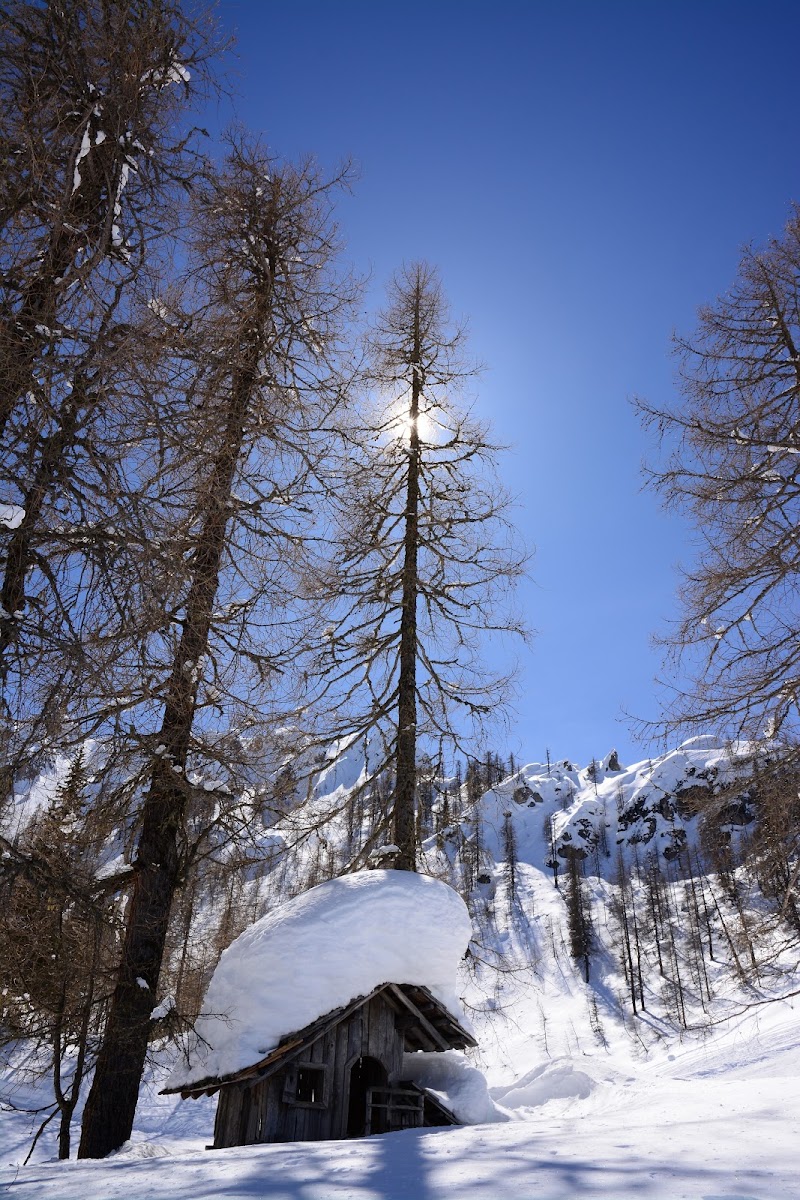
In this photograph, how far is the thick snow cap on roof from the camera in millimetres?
8531

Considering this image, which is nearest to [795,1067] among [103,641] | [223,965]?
[223,965]

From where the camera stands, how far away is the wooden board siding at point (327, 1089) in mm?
8664

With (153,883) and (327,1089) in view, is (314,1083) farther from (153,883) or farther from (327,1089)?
(153,883)

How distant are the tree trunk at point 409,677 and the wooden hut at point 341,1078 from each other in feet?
6.27

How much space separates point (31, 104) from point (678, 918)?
3166 inches

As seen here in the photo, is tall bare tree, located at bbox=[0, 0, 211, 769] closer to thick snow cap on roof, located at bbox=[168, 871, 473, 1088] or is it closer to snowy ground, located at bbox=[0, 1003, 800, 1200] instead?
snowy ground, located at bbox=[0, 1003, 800, 1200]

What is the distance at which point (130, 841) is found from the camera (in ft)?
26.5

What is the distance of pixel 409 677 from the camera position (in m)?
10.7

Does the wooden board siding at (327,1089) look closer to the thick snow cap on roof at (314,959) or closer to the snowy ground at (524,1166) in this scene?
the thick snow cap on roof at (314,959)

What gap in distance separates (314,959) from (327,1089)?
1.89 metres

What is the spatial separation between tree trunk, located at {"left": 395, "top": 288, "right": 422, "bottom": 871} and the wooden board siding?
6.78 ft

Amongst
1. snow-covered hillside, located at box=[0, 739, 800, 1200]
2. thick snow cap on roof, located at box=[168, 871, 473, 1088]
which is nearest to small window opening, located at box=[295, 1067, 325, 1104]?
thick snow cap on roof, located at box=[168, 871, 473, 1088]

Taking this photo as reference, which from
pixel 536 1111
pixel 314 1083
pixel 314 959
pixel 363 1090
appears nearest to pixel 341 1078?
pixel 314 1083

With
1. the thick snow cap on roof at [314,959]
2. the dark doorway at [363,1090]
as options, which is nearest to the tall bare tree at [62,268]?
the thick snow cap on roof at [314,959]
